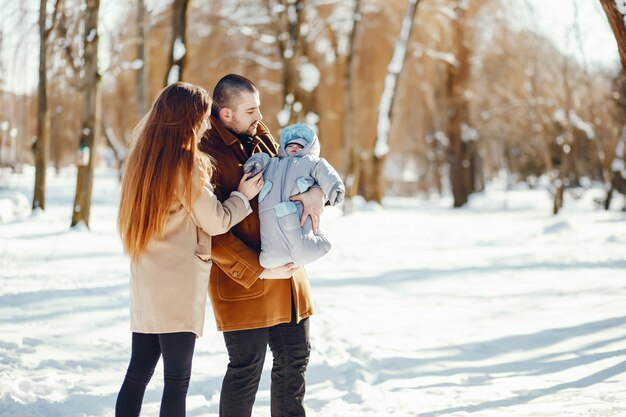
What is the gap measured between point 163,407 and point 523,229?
1471 centimetres

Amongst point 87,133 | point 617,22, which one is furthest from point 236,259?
point 87,133

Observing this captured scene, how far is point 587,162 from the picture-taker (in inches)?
1222

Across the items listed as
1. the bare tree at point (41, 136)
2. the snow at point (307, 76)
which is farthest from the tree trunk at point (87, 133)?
the snow at point (307, 76)

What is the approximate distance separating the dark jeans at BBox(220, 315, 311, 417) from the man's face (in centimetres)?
90

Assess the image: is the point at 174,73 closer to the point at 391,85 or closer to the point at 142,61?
the point at 142,61

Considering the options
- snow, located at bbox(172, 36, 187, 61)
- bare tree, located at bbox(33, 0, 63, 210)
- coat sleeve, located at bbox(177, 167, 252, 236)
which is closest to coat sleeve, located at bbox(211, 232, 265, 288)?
coat sleeve, located at bbox(177, 167, 252, 236)

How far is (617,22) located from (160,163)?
358 centimetres

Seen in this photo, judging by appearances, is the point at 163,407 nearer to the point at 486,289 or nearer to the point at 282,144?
the point at 282,144

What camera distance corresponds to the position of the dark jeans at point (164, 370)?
9.50ft

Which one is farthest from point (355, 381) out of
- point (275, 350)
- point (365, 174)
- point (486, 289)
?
point (365, 174)

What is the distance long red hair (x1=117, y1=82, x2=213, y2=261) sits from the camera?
2846 millimetres

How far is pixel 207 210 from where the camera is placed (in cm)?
284

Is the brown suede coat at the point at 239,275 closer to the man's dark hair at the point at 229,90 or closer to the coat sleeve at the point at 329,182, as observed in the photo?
the man's dark hair at the point at 229,90

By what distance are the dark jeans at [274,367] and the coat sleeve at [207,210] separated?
1.61ft
